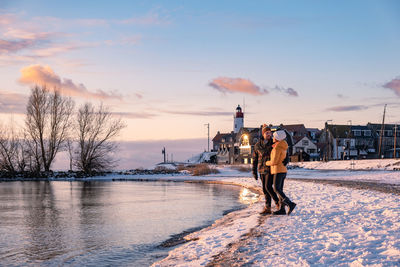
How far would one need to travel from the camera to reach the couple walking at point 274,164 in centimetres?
1012

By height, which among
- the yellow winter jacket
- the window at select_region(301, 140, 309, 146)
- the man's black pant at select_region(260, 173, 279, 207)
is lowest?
the man's black pant at select_region(260, 173, 279, 207)

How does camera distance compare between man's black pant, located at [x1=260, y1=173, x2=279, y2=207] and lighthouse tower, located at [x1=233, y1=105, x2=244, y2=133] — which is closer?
man's black pant, located at [x1=260, y1=173, x2=279, y2=207]

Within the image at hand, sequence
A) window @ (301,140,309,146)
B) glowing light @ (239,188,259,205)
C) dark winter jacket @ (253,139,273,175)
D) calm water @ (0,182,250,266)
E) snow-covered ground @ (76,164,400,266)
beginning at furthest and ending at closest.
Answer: window @ (301,140,309,146)
glowing light @ (239,188,259,205)
dark winter jacket @ (253,139,273,175)
calm water @ (0,182,250,266)
snow-covered ground @ (76,164,400,266)

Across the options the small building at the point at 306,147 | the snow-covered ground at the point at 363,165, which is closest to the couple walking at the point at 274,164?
the snow-covered ground at the point at 363,165

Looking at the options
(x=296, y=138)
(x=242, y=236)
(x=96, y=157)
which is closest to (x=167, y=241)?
(x=242, y=236)

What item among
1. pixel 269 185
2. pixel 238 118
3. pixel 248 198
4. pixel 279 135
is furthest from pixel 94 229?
pixel 238 118

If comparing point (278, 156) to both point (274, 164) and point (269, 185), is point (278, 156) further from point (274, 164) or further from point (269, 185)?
point (269, 185)

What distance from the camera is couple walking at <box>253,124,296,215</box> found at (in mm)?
10125

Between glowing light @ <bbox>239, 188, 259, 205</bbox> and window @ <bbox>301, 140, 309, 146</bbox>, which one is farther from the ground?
window @ <bbox>301, 140, 309, 146</bbox>

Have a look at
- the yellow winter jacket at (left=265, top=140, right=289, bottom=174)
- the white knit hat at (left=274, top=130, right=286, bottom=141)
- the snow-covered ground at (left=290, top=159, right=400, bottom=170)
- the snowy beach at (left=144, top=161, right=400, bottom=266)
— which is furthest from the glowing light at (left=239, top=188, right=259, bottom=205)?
the snow-covered ground at (left=290, top=159, right=400, bottom=170)

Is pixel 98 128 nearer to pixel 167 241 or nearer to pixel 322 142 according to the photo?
pixel 167 241

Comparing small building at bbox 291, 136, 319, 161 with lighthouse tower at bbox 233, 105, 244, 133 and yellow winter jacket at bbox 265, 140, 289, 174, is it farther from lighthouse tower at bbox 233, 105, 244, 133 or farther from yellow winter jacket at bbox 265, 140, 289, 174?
yellow winter jacket at bbox 265, 140, 289, 174

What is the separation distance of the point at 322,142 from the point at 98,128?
6111cm

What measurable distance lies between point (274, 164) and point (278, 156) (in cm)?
26
